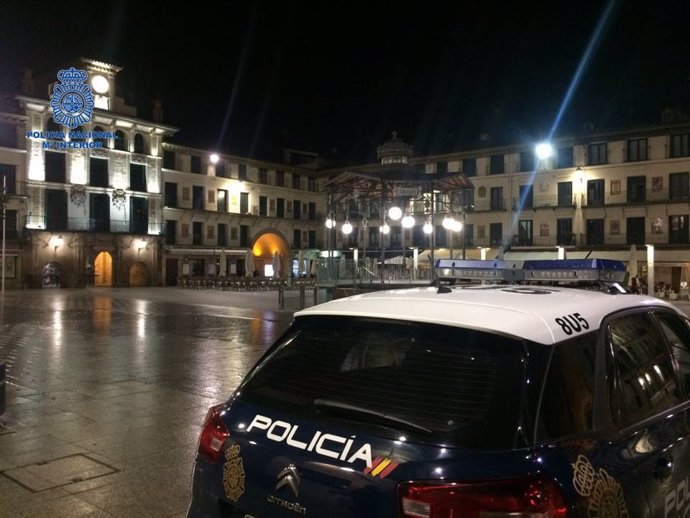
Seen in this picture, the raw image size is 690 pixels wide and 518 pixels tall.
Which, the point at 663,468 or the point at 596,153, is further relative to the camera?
the point at 596,153

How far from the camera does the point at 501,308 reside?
8.81 ft

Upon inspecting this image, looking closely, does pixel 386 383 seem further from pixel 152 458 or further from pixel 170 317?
pixel 170 317

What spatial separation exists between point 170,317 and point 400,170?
413 inches

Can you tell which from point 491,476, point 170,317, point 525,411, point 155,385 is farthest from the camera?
point 170,317

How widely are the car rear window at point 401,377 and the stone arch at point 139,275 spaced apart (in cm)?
5063

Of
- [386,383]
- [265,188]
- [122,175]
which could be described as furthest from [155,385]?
[265,188]

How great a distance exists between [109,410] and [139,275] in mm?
46134

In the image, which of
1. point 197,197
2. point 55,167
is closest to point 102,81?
point 55,167

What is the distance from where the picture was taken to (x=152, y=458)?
573 cm

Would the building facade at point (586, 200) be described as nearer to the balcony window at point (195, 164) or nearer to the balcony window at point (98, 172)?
the balcony window at point (195, 164)

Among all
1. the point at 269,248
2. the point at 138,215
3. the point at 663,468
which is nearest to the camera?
the point at 663,468

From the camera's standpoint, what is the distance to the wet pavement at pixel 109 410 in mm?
4832

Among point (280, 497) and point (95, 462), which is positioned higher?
point (280, 497)

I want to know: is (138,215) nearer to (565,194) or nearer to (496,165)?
(496,165)
